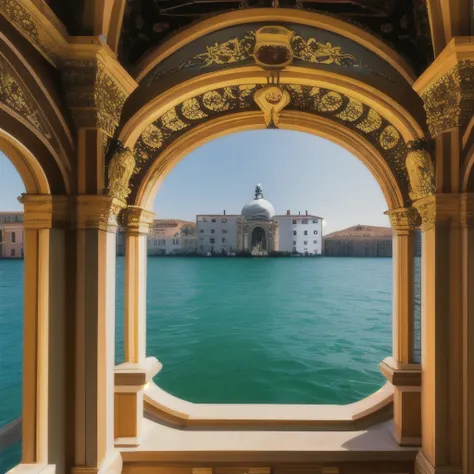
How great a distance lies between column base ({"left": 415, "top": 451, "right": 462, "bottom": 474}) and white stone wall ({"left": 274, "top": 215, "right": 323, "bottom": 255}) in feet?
118

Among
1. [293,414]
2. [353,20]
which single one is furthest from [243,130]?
[293,414]

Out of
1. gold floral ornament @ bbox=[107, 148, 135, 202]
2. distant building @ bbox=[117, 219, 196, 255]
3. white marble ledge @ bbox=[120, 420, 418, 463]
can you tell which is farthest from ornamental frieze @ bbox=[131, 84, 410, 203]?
distant building @ bbox=[117, 219, 196, 255]

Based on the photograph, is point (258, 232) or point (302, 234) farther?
point (302, 234)

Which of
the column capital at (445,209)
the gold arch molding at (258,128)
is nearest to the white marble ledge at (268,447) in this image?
the column capital at (445,209)

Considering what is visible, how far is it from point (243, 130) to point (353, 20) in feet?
3.97

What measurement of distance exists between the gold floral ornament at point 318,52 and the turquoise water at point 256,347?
3573 mm

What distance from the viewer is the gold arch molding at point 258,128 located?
2.97 meters

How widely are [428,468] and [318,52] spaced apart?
10.0 ft

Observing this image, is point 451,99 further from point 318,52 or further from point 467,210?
point 318,52

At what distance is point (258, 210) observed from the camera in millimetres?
36031

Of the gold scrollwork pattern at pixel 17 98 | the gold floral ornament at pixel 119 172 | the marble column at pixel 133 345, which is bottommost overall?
the marble column at pixel 133 345

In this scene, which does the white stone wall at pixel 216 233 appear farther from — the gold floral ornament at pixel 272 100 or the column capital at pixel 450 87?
the column capital at pixel 450 87

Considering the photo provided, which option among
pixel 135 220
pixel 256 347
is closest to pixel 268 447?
pixel 135 220

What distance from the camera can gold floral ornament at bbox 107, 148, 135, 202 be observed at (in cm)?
224
